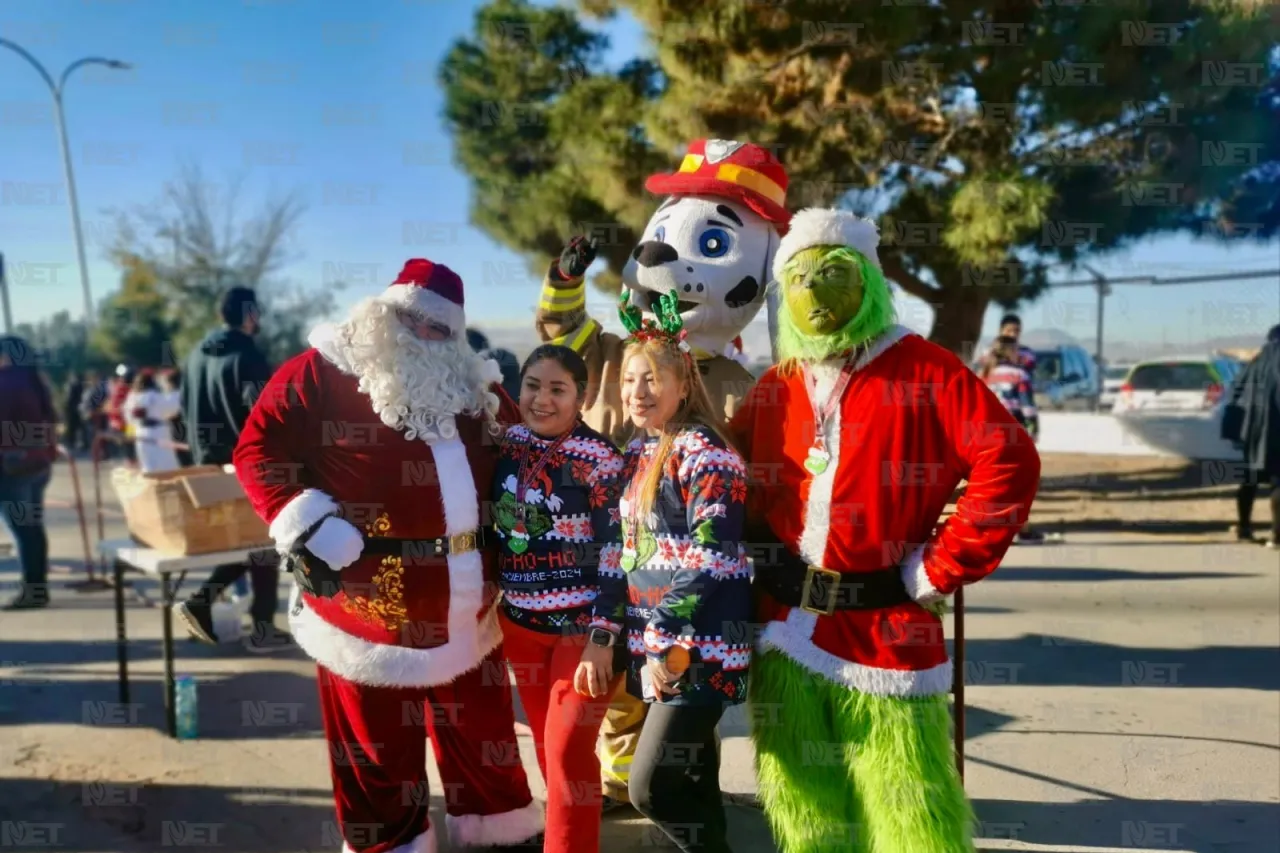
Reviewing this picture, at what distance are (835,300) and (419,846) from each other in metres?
1.99

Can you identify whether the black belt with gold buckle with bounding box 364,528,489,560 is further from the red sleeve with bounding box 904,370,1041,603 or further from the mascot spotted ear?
the red sleeve with bounding box 904,370,1041,603

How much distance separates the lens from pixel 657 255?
124 inches

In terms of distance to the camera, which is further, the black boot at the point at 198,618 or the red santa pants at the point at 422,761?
the black boot at the point at 198,618

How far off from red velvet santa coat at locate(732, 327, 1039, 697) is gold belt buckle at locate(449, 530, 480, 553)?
905mm

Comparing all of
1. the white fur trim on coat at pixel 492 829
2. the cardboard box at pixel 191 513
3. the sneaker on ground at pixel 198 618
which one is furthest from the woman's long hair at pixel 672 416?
the sneaker on ground at pixel 198 618

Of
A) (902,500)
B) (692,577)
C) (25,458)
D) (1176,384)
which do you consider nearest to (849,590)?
(902,500)

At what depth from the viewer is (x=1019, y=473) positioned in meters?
2.22

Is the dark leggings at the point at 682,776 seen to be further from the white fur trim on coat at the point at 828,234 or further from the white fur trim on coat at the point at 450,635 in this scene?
the white fur trim on coat at the point at 828,234

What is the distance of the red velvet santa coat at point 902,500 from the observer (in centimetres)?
224

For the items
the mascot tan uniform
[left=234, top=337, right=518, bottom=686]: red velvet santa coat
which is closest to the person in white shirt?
the mascot tan uniform

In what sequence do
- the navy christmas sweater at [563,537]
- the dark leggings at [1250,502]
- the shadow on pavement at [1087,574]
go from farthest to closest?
the dark leggings at [1250,502], the shadow on pavement at [1087,574], the navy christmas sweater at [563,537]

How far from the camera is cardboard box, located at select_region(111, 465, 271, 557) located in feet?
13.3

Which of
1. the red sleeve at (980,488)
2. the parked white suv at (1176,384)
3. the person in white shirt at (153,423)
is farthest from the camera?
the parked white suv at (1176,384)

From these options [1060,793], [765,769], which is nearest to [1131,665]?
[1060,793]
